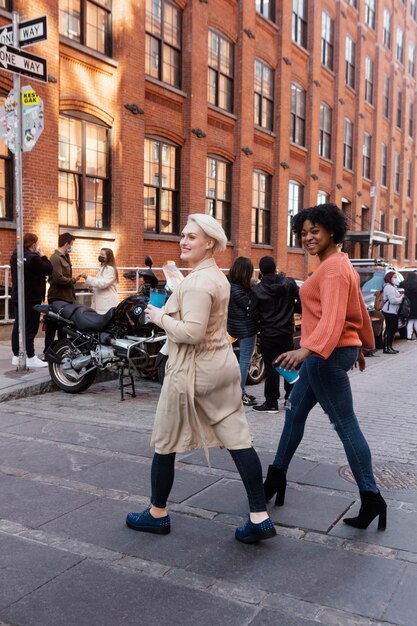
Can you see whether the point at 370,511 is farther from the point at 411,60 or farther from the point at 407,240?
the point at 411,60

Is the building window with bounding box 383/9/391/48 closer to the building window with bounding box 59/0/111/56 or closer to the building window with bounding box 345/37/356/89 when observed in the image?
the building window with bounding box 345/37/356/89

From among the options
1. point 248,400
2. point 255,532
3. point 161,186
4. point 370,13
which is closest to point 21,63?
point 248,400

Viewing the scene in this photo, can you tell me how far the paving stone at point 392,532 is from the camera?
3754mm

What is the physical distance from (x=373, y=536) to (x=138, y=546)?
1426 millimetres

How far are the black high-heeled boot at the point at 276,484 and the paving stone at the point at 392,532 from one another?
0.45 meters

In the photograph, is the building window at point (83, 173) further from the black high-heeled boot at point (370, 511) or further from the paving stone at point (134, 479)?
the black high-heeled boot at point (370, 511)

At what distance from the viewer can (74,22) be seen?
14.4 metres

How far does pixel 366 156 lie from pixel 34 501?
32.9m

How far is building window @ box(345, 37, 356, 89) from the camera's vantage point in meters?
30.6

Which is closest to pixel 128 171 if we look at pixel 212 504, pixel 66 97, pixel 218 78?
pixel 66 97

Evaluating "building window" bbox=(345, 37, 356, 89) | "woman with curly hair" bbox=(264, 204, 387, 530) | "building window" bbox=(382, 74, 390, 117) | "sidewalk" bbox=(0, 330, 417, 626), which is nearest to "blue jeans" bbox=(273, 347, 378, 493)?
"woman with curly hair" bbox=(264, 204, 387, 530)

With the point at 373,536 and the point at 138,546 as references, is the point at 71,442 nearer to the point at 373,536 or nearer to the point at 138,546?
the point at 138,546

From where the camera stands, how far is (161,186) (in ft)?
57.7

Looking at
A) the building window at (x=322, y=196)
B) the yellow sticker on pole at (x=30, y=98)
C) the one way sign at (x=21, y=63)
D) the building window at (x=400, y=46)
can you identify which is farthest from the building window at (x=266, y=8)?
the building window at (x=400, y=46)
